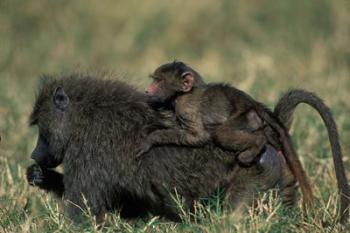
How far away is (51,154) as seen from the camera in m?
6.05

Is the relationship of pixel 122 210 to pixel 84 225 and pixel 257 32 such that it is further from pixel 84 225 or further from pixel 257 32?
pixel 257 32

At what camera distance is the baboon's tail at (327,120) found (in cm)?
571

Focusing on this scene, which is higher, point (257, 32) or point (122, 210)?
point (257, 32)

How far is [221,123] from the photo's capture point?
5.73 m

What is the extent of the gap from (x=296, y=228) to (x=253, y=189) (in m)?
0.44

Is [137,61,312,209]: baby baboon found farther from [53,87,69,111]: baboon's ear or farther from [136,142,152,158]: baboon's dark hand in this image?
[53,87,69,111]: baboon's ear

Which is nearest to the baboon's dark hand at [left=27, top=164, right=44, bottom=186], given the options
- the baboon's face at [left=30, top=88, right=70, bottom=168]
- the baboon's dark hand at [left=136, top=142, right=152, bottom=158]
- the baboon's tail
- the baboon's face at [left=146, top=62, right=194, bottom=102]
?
the baboon's face at [left=30, top=88, right=70, bottom=168]

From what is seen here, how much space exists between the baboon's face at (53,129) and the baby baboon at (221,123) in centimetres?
58

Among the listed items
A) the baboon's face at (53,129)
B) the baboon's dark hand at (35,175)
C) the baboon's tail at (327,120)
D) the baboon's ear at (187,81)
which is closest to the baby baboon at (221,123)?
the baboon's ear at (187,81)

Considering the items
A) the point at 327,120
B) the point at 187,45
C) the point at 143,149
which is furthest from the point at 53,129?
the point at 187,45

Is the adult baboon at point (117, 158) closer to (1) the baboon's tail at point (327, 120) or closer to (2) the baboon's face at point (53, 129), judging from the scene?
(2) the baboon's face at point (53, 129)

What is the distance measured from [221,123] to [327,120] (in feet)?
2.34

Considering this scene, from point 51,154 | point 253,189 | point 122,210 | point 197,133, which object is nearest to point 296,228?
point 253,189

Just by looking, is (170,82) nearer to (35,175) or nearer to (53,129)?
(53,129)
